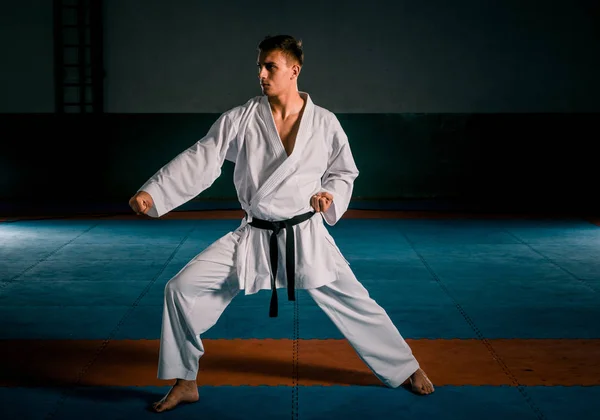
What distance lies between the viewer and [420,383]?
10.7 ft

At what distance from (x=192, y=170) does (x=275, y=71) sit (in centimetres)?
52

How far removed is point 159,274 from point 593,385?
325cm

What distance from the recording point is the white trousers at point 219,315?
3.02 metres

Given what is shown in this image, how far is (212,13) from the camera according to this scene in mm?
9711

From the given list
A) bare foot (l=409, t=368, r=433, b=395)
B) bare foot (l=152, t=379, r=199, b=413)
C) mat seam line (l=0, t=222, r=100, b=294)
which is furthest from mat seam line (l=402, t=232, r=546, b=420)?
mat seam line (l=0, t=222, r=100, b=294)

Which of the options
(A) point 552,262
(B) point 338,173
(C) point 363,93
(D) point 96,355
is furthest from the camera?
(C) point 363,93

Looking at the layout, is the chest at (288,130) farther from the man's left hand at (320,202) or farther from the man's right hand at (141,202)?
the man's right hand at (141,202)

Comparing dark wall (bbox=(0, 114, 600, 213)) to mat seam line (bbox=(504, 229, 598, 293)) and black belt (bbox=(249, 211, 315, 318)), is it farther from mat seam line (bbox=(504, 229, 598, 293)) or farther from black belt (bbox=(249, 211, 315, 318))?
black belt (bbox=(249, 211, 315, 318))

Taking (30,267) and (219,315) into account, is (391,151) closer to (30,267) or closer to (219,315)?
(30,267)

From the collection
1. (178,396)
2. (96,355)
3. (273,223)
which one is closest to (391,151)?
(96,355)

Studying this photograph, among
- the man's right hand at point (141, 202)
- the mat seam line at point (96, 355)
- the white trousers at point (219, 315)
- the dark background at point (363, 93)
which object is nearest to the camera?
the man's right hand at point (141, 202)

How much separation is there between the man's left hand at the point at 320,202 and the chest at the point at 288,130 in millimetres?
220

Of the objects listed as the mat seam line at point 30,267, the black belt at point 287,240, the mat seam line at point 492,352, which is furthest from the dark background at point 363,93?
the black belt at point 287,240

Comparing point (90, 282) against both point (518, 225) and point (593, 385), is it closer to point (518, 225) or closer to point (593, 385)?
point (593, 385)
